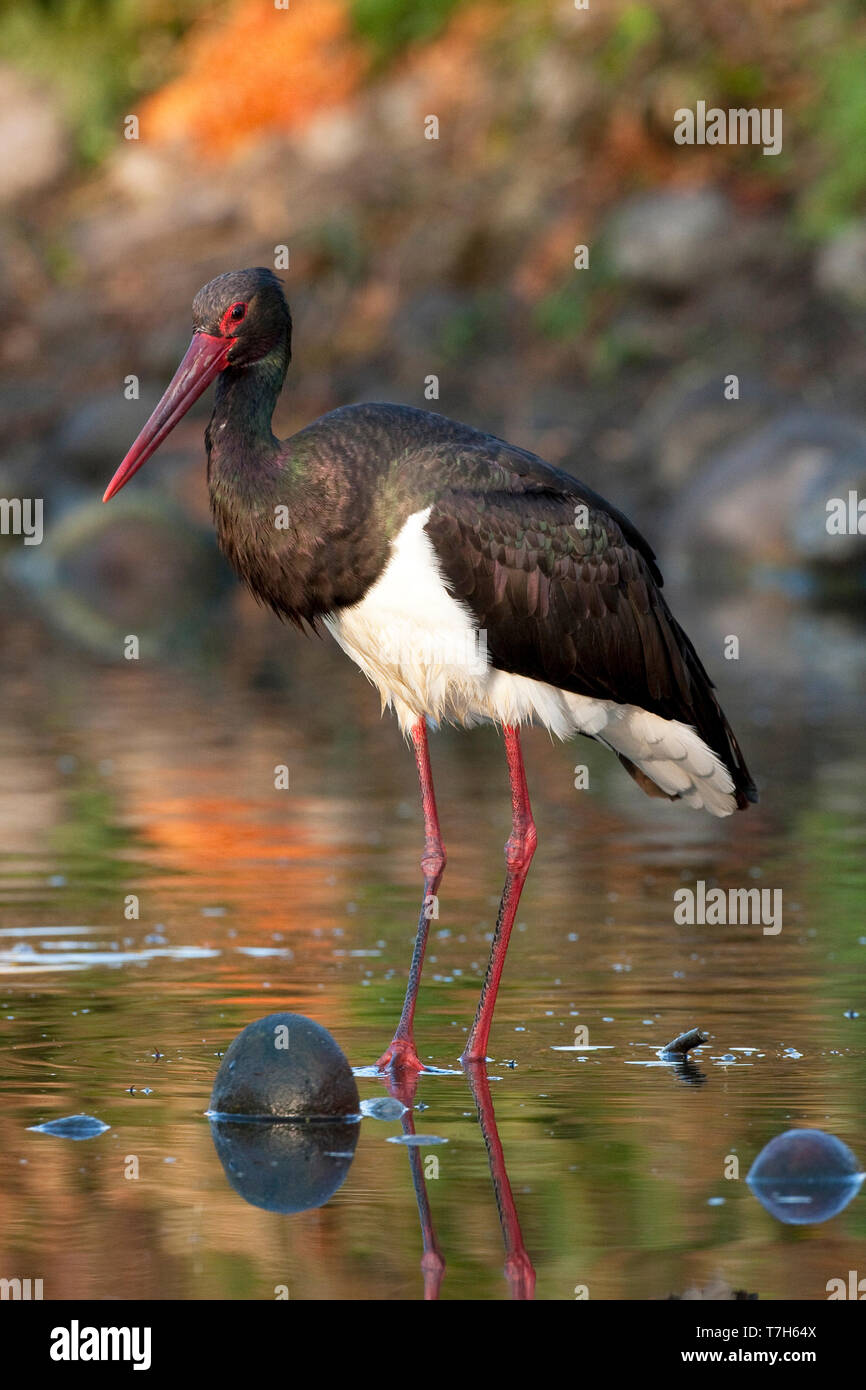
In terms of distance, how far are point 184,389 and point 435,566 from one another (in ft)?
3.23

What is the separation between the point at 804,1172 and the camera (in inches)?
222

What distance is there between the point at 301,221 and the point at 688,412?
22.4ft

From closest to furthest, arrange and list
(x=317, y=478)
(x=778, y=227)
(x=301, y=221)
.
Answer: (x=317, y=478)
(x=778, y=227)
(x=301, y=221)

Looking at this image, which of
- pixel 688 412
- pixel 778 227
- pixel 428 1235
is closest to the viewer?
pixel 428 1235

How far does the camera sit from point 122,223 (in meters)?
30.7

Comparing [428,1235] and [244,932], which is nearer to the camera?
[428,1235]

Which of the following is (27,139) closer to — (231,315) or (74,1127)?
(231,315)

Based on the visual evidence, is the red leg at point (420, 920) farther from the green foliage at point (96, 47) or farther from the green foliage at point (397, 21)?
the green foliage at point (96, 47)

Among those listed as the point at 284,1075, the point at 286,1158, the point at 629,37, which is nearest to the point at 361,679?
the point at 629,37

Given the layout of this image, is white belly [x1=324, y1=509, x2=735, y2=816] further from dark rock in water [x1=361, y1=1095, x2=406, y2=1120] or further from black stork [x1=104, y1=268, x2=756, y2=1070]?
dark rock in water [x1=361, y1=1095, x2=406, y2=1120]

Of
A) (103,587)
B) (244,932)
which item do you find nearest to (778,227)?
(103,587)

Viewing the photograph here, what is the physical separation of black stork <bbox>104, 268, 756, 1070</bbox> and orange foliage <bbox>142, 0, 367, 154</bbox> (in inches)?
924

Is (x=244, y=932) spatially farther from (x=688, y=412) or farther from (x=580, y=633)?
(x=688, y=412)

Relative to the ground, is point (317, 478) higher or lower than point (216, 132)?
lower
